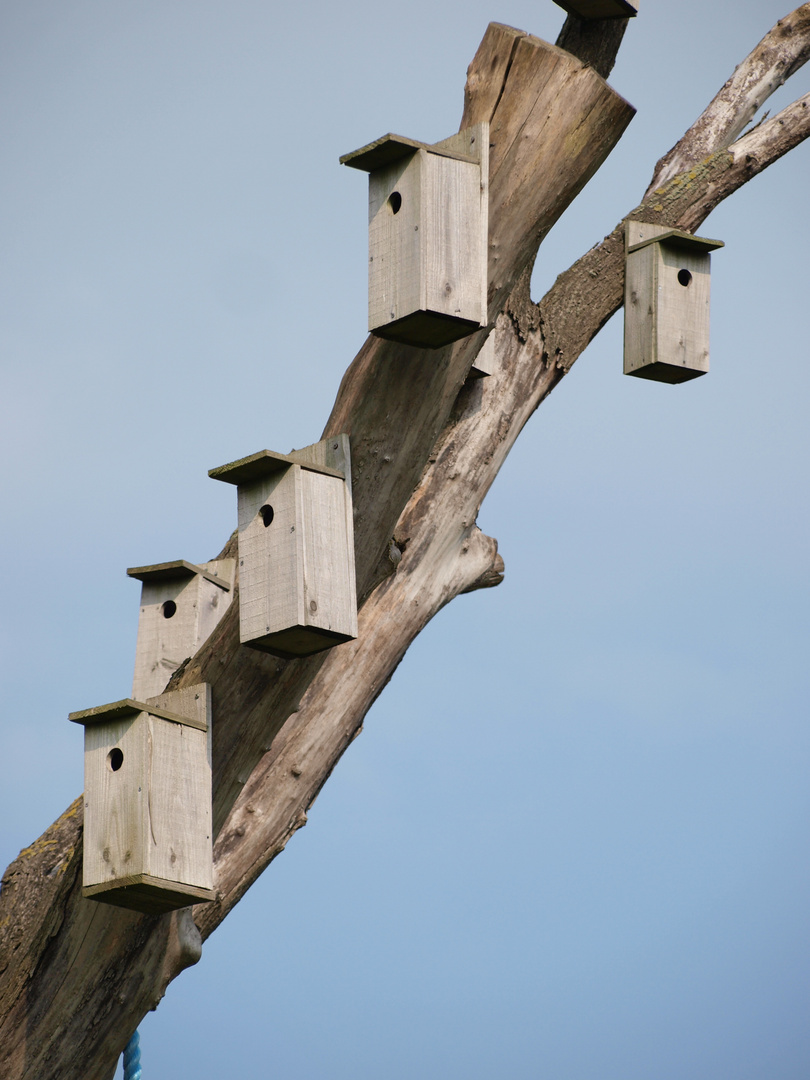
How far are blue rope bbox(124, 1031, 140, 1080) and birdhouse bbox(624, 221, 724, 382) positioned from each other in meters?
2.73

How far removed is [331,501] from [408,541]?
3.45 ft

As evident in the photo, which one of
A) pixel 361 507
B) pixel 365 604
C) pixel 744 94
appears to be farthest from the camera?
pixel 744 94

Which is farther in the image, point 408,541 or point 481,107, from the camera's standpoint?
point 408,541

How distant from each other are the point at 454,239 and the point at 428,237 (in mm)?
87

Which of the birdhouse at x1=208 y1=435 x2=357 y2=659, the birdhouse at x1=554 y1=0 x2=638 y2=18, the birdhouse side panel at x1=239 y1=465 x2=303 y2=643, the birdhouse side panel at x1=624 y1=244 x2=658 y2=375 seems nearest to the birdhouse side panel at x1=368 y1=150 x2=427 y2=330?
the birdhouse at x1=208 y1=435 x2=357 y2=659

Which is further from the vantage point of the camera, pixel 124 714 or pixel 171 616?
pixel 171 616

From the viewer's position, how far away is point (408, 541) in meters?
4.48

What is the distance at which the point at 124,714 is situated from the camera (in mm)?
3432

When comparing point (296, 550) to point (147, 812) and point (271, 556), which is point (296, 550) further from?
point (147, 812)

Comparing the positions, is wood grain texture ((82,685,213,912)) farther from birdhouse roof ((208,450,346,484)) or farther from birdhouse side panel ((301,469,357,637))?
birdhouse roof ((208,450,346,484))

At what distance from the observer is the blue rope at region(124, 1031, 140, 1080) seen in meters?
4.04

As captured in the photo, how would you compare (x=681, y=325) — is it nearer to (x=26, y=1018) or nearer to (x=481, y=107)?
(x=481, y=107)

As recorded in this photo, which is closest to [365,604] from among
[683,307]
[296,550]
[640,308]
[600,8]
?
[296,550]

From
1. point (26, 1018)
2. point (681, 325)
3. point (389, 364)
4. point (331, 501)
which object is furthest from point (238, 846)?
point (681, 325)
